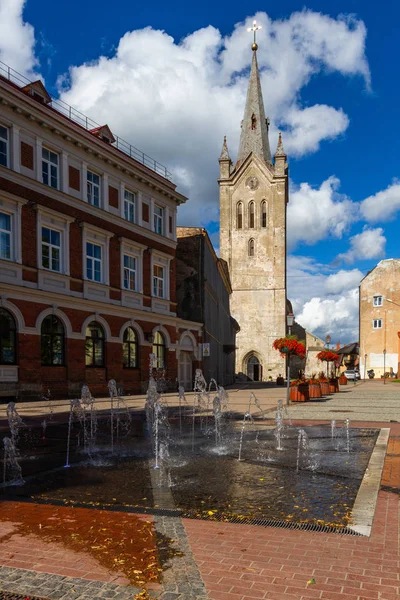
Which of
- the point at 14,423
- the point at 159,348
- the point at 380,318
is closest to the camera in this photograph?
the point at 14,423

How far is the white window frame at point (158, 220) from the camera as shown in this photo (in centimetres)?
3202

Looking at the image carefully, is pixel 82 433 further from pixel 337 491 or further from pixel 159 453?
pixel 337 491

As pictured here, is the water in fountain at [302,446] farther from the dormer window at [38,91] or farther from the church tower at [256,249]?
the church tower at [256,249]

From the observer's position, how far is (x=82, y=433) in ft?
42.2

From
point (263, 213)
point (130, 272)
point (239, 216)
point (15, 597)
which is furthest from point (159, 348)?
point (239, 216)

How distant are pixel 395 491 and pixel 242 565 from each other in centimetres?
305

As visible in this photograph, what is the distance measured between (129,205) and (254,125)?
47731 millimetres

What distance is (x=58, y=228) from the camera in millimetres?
24266

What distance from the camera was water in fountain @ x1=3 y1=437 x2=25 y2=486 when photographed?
285 inches

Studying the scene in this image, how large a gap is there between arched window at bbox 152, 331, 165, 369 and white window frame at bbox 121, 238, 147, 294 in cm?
325

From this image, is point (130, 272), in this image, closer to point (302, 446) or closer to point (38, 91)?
point (38, 91)

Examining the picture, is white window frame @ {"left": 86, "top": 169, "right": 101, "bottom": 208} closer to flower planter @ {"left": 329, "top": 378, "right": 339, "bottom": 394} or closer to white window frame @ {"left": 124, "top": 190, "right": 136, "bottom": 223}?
white window frame @ {"left": 124, "top": 190, "right": 136, "bottom": 223}

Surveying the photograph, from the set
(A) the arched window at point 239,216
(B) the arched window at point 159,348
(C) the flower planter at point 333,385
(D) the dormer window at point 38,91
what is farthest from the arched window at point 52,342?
(A) the arched window at point 239,216

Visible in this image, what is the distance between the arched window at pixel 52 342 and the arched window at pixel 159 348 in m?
7.98
